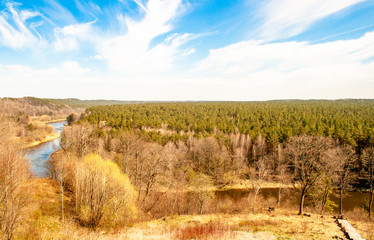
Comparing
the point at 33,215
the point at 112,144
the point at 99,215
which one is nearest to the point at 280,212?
the point at 99,215

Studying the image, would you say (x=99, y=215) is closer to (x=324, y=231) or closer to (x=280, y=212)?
(x=324, y=231)

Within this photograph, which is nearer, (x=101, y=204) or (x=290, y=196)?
(x=101, y=204)

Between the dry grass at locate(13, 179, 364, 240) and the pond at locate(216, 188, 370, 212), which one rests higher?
the dry grass at locate(13, 179, 364, 240)

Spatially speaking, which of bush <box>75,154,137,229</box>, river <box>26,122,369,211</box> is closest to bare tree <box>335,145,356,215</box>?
river <box>26,122,369,211</box>

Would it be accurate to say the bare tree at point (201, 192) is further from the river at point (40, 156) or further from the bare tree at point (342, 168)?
the river at point (40, 156)

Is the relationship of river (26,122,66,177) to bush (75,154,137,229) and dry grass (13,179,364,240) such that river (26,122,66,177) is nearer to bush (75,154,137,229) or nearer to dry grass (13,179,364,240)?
dry grass (13,179,364,240)

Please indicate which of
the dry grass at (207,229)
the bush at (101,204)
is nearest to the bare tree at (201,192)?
the dry grass at (207,229)

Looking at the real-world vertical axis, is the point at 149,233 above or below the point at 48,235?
below

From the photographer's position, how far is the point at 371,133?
45.1 meters

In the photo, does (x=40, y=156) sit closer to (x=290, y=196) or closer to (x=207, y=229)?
(x=207, y=229)

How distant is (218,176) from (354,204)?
25966 mm

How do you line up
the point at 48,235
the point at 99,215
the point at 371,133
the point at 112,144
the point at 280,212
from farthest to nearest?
the point at 112,144 → the point at 371,133 → the point at 280,212 → the point at 99,215 → the point at 48,235

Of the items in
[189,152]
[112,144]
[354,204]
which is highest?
[112,144]

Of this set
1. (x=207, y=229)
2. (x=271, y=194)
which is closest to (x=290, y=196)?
(x=271, y=194)
